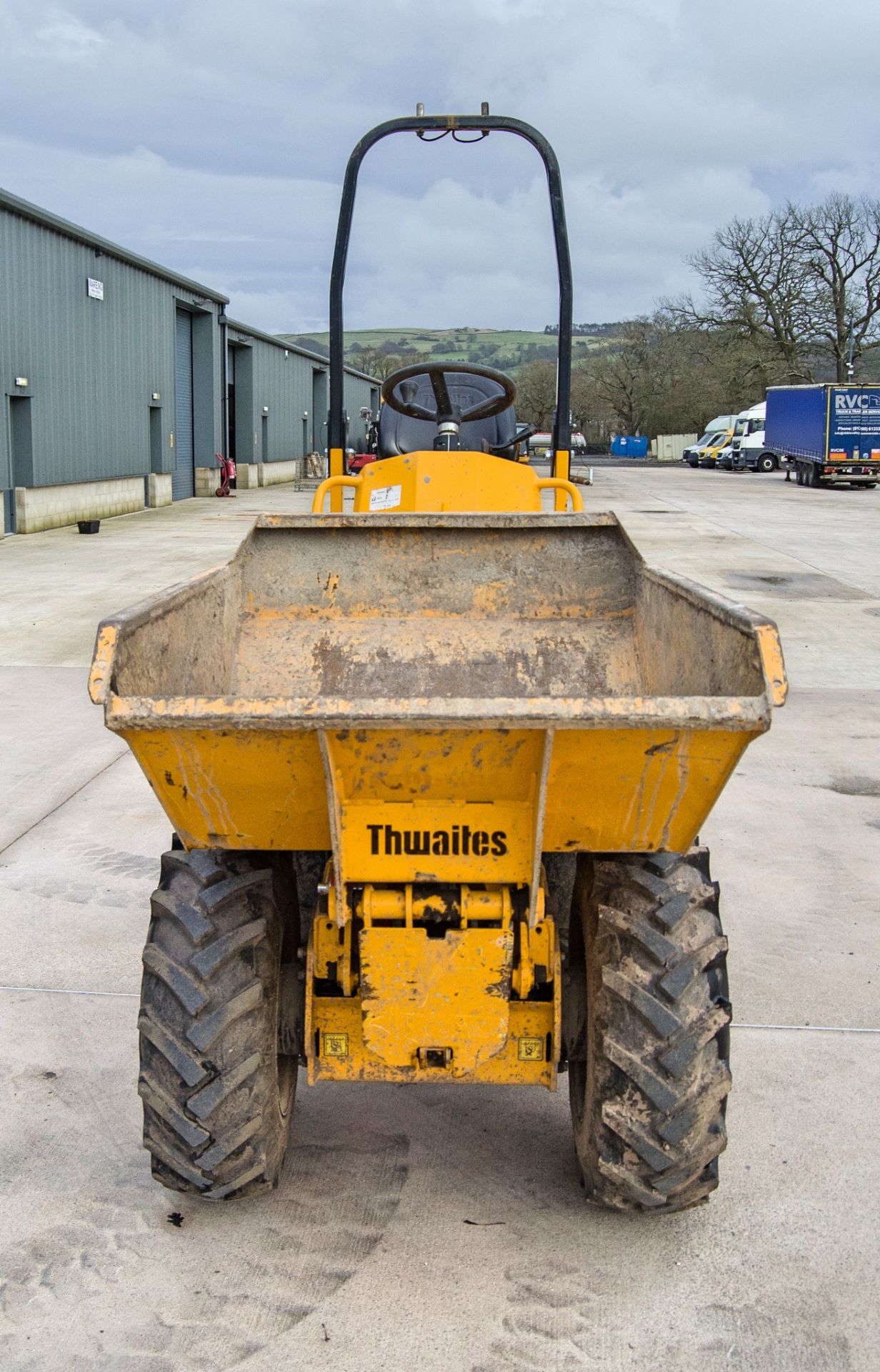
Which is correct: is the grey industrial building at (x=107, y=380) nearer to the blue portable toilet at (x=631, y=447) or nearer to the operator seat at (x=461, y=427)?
the operator seat at (x=461, y=427)

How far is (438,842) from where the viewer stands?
2707 millimetres

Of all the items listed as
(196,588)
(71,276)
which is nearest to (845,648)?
(196,588)

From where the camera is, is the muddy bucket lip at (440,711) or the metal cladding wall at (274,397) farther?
the metal cladding wall at (274,397)

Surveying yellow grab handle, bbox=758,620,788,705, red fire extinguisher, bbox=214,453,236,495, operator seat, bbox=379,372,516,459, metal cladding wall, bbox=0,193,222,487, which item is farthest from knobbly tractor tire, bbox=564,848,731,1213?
red fire extinguisher, bbox=214,453,236,495

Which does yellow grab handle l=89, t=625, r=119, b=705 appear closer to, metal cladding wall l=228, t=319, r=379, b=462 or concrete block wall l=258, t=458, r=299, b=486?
metal cladding wall l=228, t=319, r=379, b=462

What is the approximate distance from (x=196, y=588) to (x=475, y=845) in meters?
1.30

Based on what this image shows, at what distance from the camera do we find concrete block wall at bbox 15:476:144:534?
68.0ft

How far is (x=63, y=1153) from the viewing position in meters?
3.53

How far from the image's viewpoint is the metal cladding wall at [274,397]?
123 feet

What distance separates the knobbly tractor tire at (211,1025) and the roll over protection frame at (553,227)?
3043 millimetres

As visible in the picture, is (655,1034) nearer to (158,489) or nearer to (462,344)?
(158,489)

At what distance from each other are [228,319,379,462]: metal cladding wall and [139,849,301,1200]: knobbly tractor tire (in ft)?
108

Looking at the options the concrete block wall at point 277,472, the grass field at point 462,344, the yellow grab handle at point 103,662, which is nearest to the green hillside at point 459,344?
the grass field at point 462,344

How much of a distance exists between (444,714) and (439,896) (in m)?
0.55
